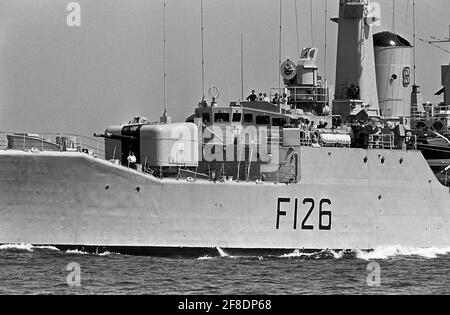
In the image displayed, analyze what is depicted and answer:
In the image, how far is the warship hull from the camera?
3600 cm

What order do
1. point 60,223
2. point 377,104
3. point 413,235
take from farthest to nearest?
1. point 377,104
2. point 413,235
3. point 60,223

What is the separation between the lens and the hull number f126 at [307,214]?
39.9 meters

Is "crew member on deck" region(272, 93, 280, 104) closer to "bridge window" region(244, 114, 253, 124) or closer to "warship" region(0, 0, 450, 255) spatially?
"warship" region(0, 0, 450, 255)

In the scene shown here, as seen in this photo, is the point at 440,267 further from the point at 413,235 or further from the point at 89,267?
the point at 89,267

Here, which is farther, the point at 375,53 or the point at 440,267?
the point at 375,53

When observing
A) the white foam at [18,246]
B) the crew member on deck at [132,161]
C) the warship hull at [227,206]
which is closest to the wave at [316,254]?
the warship hull at [227,206]

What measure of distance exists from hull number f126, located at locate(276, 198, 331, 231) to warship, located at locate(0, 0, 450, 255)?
5 cm

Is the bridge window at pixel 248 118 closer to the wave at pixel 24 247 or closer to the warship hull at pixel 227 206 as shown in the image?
the warship hull at pixel 227 206

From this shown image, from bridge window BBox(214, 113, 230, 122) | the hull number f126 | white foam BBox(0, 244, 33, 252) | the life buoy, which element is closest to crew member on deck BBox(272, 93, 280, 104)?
the life buoy

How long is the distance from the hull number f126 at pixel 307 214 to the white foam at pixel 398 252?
169 cm

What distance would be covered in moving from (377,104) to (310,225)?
29.7ft

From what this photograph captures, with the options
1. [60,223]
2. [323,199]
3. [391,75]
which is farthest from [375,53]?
[60,223]
